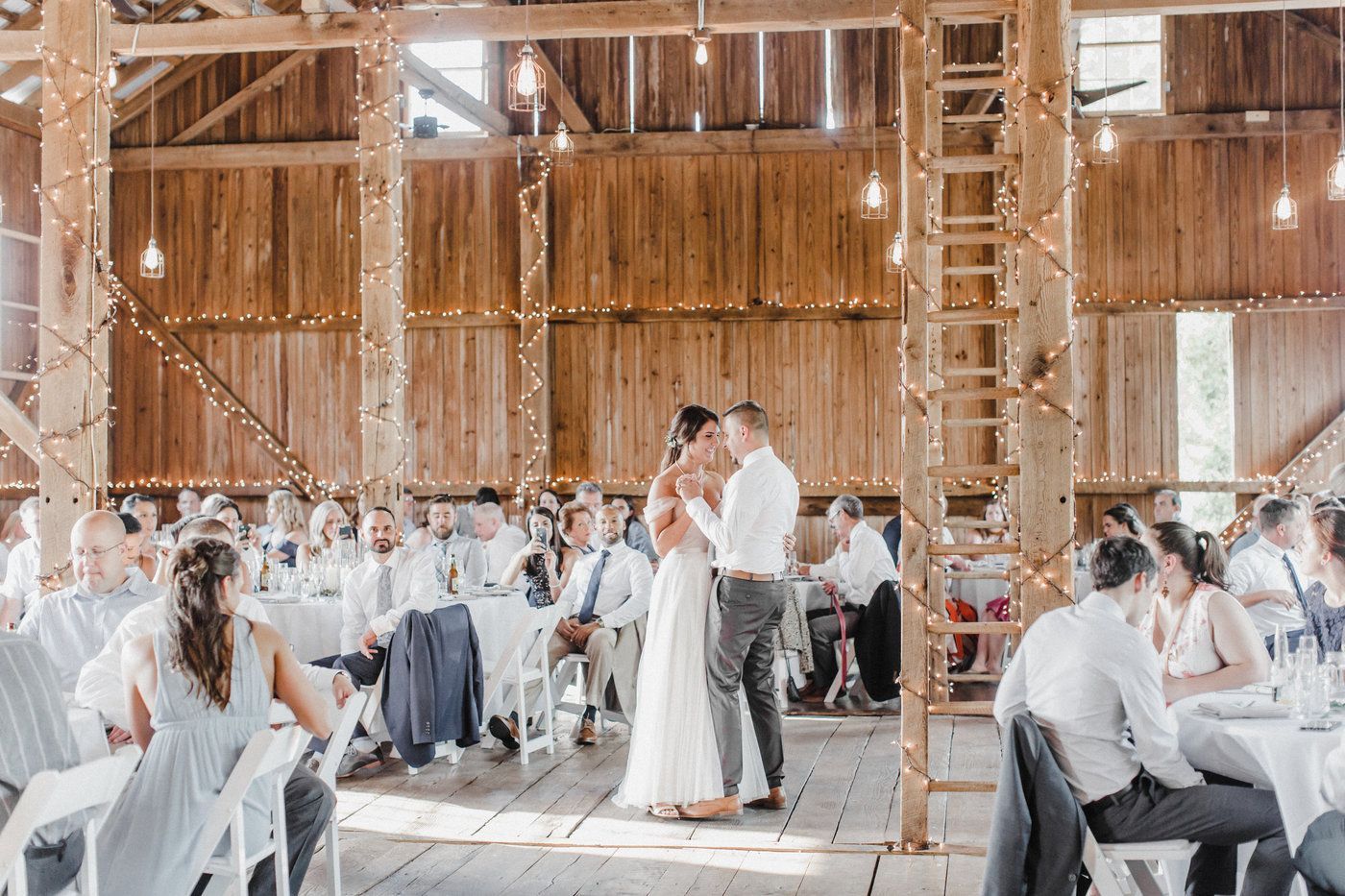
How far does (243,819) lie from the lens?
3.52 m

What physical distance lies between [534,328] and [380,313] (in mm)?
4408

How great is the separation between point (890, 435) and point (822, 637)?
5.05 m

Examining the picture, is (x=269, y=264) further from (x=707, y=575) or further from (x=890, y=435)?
(x=707, y=575)

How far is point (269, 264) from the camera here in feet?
45.5

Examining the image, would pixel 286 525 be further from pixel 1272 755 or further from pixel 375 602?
pixel 1272 755

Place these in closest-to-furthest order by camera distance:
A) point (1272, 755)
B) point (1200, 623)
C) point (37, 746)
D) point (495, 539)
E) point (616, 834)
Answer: point (37, 746)
point (1272, 755)
point (1200, 623)
point (616, 834)
point (495, 539)

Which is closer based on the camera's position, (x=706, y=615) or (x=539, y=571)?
(x=706, y=615)

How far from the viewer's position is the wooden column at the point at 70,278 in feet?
20.7

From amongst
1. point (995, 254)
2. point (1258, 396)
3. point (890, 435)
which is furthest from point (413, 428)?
point (1258, 396)

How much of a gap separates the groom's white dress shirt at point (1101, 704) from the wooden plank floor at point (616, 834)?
1.10 m

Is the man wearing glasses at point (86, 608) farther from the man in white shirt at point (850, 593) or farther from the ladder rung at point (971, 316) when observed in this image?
the man in white shirt at point (850, 593)

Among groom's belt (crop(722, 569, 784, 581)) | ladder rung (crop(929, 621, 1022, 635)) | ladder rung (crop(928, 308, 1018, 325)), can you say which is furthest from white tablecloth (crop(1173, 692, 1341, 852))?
groom's belt (crop(722, 569, 784, 581))

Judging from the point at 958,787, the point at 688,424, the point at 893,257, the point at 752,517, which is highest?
the point at 893,257

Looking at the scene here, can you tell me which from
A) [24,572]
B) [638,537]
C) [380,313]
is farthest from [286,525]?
[638,537]
